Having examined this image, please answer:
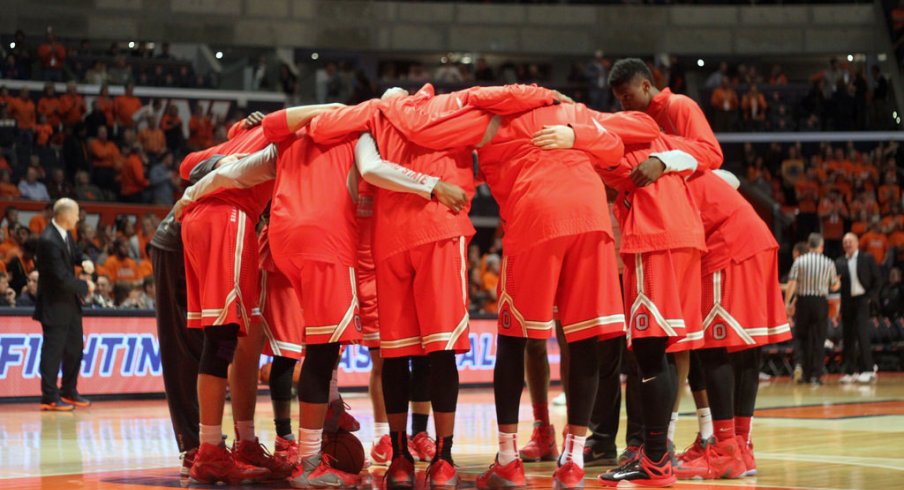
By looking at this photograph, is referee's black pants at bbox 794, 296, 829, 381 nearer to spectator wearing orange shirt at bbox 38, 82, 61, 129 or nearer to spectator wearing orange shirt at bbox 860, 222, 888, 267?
spectator wearing orange shirt at bbox 860, 222, 888, 267

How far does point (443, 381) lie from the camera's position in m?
5.29

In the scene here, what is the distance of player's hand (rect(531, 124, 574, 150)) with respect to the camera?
5.37 meters

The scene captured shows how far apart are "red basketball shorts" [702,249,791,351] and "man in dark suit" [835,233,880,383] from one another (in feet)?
33.1

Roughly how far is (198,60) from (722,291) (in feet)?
63.2

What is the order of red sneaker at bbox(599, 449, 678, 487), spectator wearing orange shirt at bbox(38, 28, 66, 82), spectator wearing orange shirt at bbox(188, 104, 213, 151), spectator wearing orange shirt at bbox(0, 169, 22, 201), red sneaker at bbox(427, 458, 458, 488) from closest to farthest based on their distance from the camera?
red sneaker at bbox(427, 458, 458, 488) → red sneaker at bbox(599, 449, 678, 487) → spectator wearing orange shirt at bbox(0, 169, 22, 201) → spectator wearing orange shirt at bbox(188, 104, 213, 151) → spectator wearing orange shirt at bbox(38, 28, 66, 82)

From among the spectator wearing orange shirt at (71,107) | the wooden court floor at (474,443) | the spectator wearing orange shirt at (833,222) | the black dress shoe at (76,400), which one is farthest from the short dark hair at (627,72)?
the spectator wearing orange shirt at (833,222)

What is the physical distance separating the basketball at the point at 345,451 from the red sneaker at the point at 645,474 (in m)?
1.18

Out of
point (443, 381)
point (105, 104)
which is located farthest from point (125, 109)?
point (443, 381)

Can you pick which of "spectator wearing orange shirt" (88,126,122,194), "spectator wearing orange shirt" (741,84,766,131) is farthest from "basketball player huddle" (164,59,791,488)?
"spectator wearing orange shirt" (741,84,766,131)

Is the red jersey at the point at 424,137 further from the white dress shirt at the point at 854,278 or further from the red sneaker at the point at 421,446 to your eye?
the white dress shirt at the point at 854,278

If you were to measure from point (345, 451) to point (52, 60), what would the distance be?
1686 centimetres

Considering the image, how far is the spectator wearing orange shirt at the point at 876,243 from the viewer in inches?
773

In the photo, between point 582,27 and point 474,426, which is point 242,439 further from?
point 582,27

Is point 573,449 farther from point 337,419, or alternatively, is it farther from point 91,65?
point 91,65
